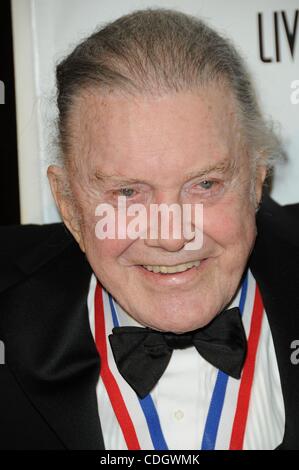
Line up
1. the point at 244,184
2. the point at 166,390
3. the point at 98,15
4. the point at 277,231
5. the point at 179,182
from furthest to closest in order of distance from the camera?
the point at 98,15 < the point at 277,231 < the point at 166,390 < the point at 244,184 < the point at 179,182

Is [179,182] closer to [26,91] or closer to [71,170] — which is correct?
[71,170]

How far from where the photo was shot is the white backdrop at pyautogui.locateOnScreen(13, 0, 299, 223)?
2.04 m

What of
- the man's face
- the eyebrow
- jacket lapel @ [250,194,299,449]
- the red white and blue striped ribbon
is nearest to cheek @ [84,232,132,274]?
the man's face

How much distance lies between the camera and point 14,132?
85.4 inches

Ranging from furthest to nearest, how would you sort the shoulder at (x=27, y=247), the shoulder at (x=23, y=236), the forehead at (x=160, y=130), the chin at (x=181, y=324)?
the shoulder at (x=23, y=236)
the shoulder at (x=27, y=247)
the chin at (x=181, y=324)
the forehead at (x=160, y=130)

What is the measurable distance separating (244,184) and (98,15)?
0.90 metres

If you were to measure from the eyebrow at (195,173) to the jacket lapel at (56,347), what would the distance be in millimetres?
403

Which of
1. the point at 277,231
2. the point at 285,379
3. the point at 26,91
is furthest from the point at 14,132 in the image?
the point at 285,379

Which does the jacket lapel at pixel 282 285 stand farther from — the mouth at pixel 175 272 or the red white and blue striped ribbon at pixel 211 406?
the mouth at pixel 175 272

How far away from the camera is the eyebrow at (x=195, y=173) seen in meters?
1.35

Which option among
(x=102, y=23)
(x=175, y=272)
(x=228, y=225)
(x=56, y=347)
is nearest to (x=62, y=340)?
(x=56, y=347)

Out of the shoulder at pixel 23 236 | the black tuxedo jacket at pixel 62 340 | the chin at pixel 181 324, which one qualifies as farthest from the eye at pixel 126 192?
the shoulder at pixel 23 236

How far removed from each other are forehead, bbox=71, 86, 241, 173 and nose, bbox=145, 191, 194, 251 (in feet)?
0.26

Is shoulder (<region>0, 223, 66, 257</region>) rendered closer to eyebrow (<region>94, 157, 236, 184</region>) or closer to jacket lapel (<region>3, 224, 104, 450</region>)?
jacket lapel (<region>3, 224, 104, 450</region>)
